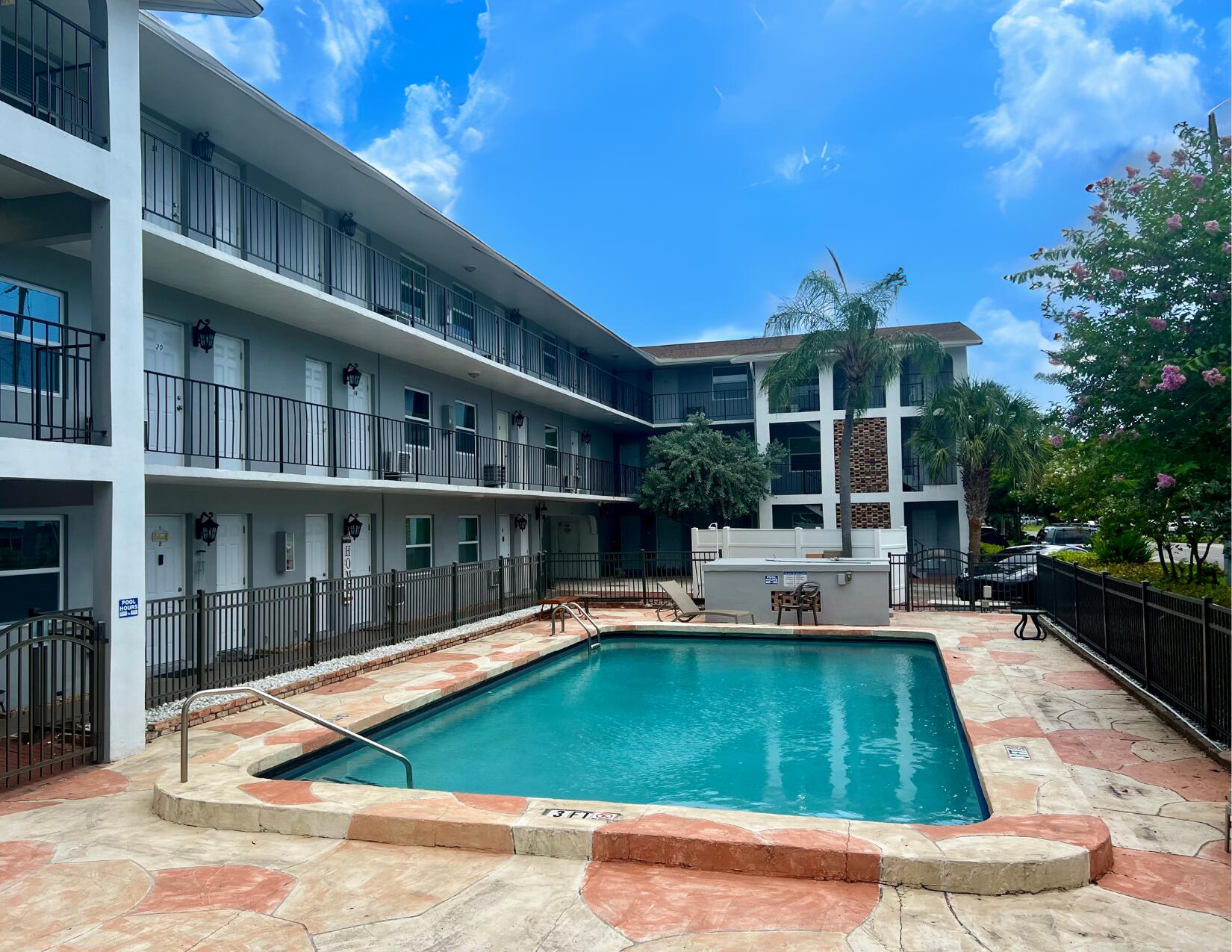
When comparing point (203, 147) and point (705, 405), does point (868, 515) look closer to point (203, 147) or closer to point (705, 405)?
point (705, 405)

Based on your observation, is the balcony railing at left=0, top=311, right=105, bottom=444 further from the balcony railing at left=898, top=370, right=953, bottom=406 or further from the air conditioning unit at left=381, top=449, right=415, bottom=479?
the balcony railing at left=898, top=370, right=953, bottom=406

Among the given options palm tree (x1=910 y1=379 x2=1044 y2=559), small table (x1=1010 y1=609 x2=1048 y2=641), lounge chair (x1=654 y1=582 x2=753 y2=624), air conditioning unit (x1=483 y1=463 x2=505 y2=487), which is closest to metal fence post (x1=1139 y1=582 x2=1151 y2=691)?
small table (x1=1010 y1=609 x2=1048 y2=641)

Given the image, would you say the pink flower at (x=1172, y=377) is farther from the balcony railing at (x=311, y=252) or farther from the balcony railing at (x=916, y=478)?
the balcony railing at (x=916, y=478)

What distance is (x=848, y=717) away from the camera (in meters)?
10.4

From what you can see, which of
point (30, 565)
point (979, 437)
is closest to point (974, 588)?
point (979, 437)

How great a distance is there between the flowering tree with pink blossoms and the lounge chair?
9.25 metres

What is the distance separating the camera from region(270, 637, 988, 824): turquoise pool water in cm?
771

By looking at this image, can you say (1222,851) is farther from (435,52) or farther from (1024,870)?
(435,52)

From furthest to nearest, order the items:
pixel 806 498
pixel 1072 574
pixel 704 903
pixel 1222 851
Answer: pixel 806 498
pixel 1072 574
pixel 1222 851
pixel 704 903

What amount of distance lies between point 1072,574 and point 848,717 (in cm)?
573

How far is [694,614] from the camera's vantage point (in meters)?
17.0

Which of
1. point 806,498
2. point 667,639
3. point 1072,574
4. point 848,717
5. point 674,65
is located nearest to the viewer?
point 848,717

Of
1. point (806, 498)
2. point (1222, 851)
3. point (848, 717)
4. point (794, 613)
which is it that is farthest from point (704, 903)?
point (806, 498)

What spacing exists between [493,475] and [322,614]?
22.9 ft
